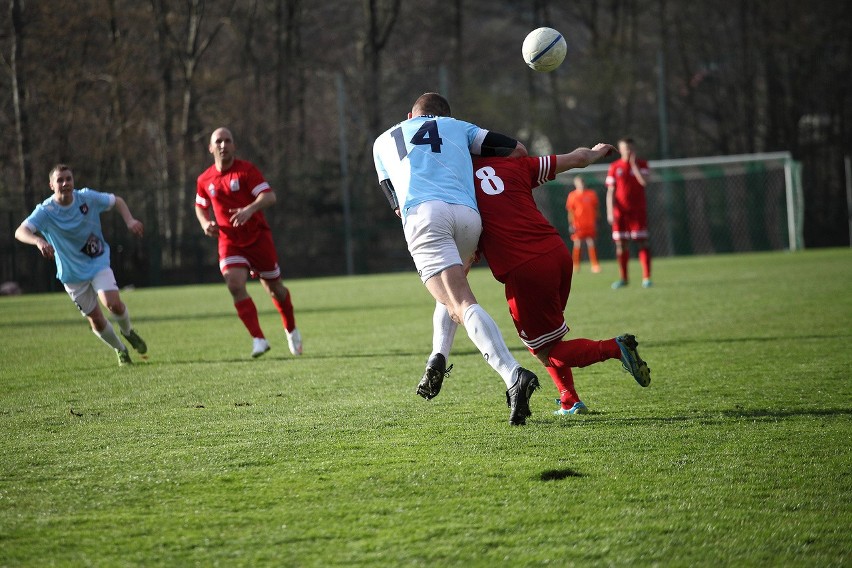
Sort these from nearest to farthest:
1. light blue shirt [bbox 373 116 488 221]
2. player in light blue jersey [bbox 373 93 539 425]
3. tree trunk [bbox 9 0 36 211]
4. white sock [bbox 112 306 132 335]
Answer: player in light blue jersey [bbox 373 93 539 425] < light blue shirt [bbox 373 116 488 221] < white sock [bbox 112 306 132 335] < tree trunk [bbox 9 0 36 211]

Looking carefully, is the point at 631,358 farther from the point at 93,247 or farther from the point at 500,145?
the point at 93,247

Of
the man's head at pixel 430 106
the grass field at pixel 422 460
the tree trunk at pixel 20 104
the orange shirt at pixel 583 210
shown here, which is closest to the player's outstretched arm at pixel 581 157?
the man's head at pixel 430 106

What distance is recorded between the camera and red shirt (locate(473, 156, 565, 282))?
5.56 metres

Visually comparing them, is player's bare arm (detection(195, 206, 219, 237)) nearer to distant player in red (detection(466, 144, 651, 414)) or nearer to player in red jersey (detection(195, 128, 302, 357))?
player in red jersey (detection(195, 128, 302, 357))

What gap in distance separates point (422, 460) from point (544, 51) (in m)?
3.20

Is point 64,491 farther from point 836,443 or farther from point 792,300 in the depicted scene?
point 792,300

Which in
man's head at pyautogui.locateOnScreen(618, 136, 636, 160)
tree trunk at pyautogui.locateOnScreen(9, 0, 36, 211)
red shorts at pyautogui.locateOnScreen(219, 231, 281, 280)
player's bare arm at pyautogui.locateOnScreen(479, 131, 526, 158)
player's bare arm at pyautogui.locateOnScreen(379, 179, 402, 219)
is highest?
tree trunk at pyautogui.locateOnScreen(9, 0, 36, 211)

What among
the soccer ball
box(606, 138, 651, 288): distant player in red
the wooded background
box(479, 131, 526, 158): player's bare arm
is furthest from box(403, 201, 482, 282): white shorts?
the wooded background

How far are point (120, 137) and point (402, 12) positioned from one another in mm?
12955

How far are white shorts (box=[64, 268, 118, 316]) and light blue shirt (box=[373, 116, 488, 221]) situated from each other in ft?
14.9

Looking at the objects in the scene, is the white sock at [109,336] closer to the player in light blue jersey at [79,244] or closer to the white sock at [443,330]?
the player in light blue jersey at [79,244]

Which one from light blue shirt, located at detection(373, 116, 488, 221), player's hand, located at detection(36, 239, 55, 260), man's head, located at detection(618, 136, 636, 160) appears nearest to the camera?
light blue shirt, located at detection(373, 116, 488, 221)

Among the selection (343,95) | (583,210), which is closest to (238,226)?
(583,210)

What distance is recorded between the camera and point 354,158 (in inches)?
1289
